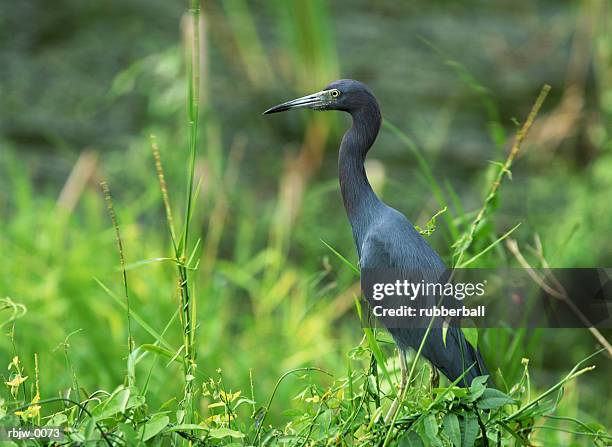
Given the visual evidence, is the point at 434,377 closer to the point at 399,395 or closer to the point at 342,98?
the point at 399,395

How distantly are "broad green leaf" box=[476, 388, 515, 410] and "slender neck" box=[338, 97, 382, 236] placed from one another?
2.19 feet

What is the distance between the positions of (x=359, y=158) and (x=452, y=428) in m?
0.77

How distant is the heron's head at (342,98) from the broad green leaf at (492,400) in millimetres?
829

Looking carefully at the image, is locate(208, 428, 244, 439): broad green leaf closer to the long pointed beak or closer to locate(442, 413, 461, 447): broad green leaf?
locate(442, 413, 461, 447): broad green leaf

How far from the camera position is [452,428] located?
1.56 m

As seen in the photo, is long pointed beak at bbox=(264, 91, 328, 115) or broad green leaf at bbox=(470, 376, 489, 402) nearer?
broad green leaf at bbox=(470, 376, 489, 402)

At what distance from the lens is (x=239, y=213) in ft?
15.6

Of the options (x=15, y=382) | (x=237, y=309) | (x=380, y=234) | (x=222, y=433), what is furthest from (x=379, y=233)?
(x=237, y=309)

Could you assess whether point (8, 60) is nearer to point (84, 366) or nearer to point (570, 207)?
point (84, 366)

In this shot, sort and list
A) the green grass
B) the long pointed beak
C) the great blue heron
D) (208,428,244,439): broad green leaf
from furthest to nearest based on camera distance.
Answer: the long pointed beak → the great blue heron → the green grass → (208,428,244,439): broad green leaf

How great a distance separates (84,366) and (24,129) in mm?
2616

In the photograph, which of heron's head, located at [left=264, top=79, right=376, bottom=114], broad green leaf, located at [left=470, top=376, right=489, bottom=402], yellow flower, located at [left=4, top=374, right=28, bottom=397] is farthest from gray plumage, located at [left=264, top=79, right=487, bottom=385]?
yellow flower, located at [left=4, top=374, right=28, bottom=397]

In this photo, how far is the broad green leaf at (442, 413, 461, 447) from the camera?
1544mm

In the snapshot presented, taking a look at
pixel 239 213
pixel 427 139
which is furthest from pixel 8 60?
pixel 427 139
